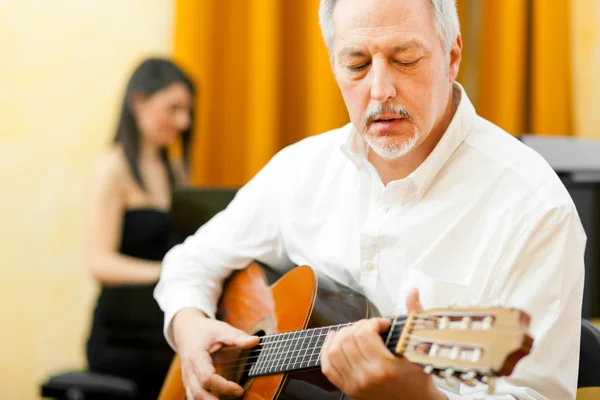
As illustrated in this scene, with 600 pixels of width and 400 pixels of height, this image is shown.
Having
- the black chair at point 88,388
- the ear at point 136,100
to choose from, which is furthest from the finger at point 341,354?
the ear at point 136,100

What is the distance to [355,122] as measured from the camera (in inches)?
49.7

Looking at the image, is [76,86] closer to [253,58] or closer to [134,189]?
[134,189]

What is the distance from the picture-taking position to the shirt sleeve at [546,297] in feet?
3.28

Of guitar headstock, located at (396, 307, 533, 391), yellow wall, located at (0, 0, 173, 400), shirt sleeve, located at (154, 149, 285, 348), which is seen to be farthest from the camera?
yellow wall, located at (0, 0, 173, 400)

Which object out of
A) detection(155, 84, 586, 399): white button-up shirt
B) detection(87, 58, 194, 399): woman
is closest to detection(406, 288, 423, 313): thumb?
detection(155, 84, 586, 399): white button-up shirt

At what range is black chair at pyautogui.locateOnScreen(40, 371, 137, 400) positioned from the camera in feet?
5.43

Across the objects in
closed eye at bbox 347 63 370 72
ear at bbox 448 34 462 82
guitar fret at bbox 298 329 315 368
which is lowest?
guitar fret at bbox 298 329 315 368

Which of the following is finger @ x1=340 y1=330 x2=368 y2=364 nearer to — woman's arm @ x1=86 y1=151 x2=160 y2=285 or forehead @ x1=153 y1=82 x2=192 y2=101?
woman's arm @ x1=86 y1=151 x2=160 y2=285

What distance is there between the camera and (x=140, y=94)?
2.71 meters

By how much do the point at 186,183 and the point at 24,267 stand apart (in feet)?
2.87

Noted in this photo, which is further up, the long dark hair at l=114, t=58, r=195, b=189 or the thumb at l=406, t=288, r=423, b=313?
the long dark hair at l=114, t=58, r=195, b=189

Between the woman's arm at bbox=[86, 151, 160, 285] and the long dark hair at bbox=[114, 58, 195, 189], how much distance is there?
8cm

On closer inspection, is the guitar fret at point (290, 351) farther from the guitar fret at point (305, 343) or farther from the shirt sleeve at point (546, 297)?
the shirt sleeve at point (546, 297)

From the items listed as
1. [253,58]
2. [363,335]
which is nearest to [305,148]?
[363,335]
